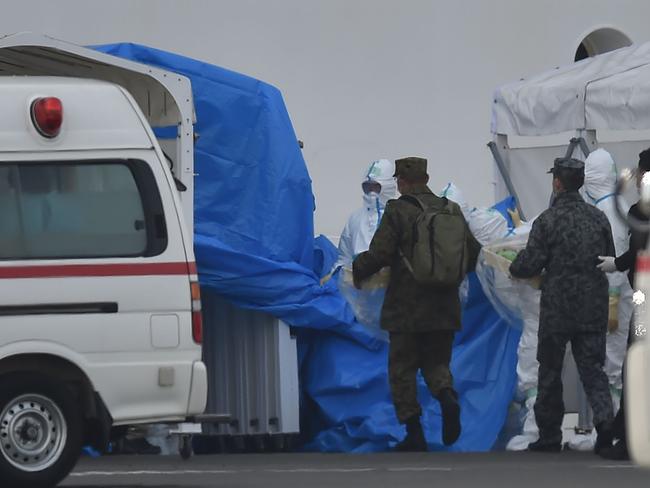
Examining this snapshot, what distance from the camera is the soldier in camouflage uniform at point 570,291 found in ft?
38.9

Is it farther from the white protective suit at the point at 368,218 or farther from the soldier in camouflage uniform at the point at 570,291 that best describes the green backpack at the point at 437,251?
the white protective suit at the point at 368,218

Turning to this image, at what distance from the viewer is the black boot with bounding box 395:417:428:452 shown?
1232cm

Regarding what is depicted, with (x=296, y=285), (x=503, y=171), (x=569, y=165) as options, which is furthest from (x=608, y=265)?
(x=503, y=171)

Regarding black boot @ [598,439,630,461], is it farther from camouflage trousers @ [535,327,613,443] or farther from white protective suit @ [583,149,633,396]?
white protective suit @ [583,149,633,396]

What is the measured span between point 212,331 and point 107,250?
133 inches

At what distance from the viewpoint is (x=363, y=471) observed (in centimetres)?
1100

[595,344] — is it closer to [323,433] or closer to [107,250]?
[323,433]

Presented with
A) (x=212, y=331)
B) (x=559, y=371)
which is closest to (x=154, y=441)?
(x=212, y=331)

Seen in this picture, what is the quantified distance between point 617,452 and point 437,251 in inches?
62.5

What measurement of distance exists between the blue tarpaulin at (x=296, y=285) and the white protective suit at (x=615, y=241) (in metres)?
0.84

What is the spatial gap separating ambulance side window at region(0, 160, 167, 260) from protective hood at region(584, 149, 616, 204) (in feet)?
12.4

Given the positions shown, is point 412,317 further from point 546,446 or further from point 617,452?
point 617,452

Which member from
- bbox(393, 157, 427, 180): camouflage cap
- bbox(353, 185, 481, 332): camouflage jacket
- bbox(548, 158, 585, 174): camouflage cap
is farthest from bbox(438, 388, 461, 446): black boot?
bbox(548, 158, 585, 174): camouflage cap

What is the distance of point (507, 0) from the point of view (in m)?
18.7
